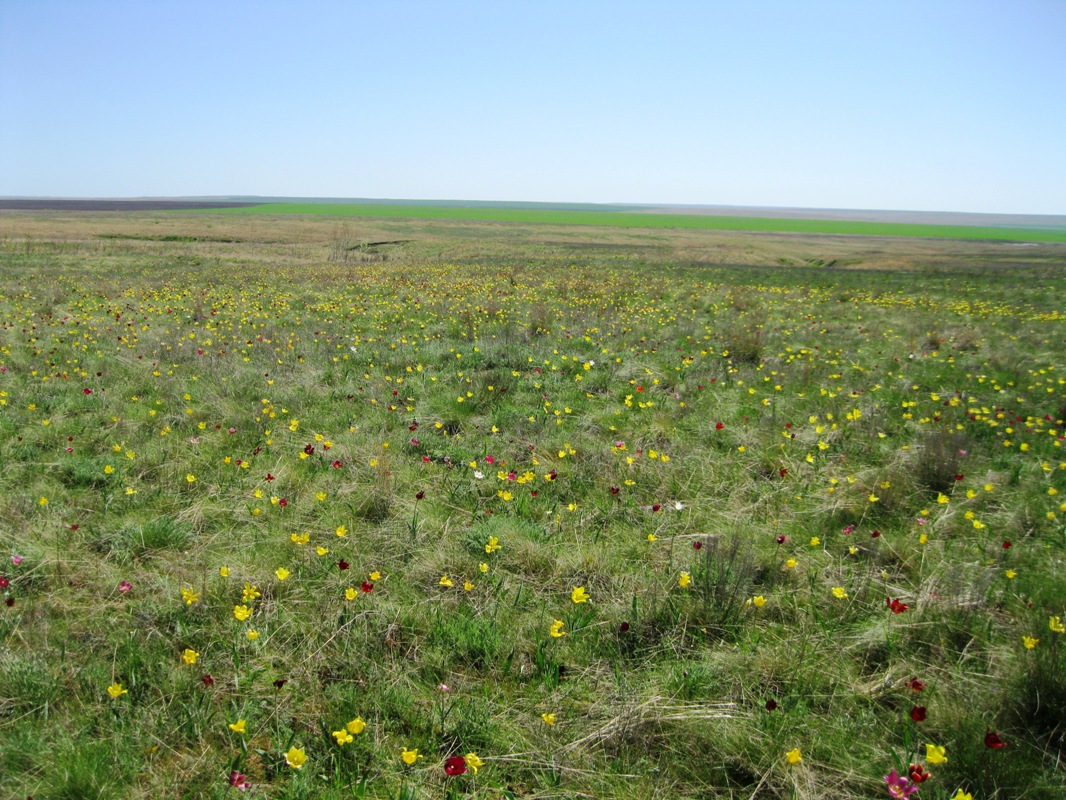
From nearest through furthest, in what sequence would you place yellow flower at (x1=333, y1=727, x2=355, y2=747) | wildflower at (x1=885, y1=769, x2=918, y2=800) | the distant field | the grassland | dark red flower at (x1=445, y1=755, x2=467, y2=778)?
wildflower at (x1=885, y1=769, x2=918, y2=800)
dark red flower at (x1=445, y1=755, x2=467, y2=778)
yellow flower at (x1=333, y1=727, x2=355, y2=747)
the grassland
the distant field

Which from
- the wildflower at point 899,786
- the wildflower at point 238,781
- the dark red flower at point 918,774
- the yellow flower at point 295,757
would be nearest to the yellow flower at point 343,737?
the yellow flower at point 295,757

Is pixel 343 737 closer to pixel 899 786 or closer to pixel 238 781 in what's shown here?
pixel 238 781

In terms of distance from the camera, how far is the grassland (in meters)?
2.39

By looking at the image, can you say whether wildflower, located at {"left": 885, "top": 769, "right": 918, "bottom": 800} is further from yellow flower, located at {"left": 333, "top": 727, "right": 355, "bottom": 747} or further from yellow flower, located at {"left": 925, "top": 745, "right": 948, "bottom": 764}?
yellow flower, located at {"left": 333, "top": 727, "right": 355, "bottom": 747}

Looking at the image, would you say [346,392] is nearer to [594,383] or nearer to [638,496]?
[594,383]

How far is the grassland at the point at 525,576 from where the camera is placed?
2.39 m

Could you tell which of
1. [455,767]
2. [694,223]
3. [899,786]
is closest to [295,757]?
[455,767]

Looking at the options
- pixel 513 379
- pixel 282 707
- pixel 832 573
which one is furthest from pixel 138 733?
pixel 513 379

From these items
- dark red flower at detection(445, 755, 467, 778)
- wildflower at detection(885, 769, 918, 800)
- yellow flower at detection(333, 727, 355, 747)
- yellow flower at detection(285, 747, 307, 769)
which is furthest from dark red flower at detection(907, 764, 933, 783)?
yellow flower at detection(285, 747, 307, 769)

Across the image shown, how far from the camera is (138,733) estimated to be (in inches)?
94.4

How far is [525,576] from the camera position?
3.67m

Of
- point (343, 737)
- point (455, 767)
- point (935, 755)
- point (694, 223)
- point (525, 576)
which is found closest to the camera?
point (935, 755)

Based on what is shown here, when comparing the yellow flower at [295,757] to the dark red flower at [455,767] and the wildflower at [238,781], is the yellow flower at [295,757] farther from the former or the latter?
the dark red flower at [455,767]

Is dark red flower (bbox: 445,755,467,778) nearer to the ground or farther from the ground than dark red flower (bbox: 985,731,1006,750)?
nearer to the ground
